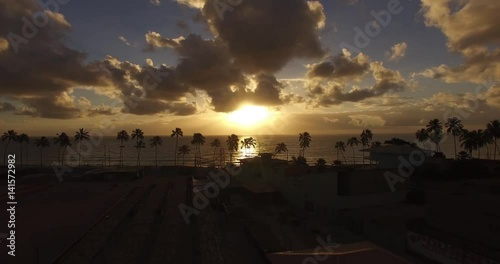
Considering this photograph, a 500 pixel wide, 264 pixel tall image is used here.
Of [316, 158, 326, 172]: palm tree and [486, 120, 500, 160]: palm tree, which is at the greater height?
[486, 120, 500, 160]: palm tree

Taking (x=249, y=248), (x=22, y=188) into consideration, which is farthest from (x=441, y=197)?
(x=22, y=188)

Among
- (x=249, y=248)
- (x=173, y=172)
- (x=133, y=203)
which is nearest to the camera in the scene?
(x=249, y=248)

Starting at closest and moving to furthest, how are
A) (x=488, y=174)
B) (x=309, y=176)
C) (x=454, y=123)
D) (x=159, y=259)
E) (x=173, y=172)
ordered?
(x=159, y=259), (x=309, y=176), (x=488, y=174), (x=173, y=172), (x=454, y=123)

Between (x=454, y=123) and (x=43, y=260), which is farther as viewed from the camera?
(x=454, y=123)

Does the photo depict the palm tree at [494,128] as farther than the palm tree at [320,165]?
Yes

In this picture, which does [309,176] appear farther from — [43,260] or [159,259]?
[43,260]

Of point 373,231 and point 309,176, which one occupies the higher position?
point 309,176

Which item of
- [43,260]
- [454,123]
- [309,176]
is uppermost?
[454,123]

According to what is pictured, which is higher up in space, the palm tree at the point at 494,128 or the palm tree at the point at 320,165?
the palm tree at the point at 494,128

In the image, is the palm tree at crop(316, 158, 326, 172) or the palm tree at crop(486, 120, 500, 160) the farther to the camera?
the palm tree at crop(486, 120, 500, 160)

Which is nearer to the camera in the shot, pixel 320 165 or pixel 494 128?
pixel 320 165
